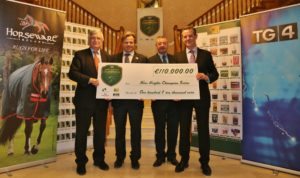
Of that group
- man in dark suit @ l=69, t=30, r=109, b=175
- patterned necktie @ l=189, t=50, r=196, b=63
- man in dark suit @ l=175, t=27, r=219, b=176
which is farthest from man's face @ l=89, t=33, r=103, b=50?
patterned necktie @ l=189, t=50, r=196, b=63

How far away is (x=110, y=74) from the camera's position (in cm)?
298

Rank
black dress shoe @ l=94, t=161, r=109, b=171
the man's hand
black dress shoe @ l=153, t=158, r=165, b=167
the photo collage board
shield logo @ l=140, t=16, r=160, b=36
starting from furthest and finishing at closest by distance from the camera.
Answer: shield logo @ l=140, t=16, r=160, b=36, the photo collage board, black dress shoe @ l=153, t=158, r=165, b=167, black dress shoe @ l=94, t=161, r=109, b=171, the man's hand

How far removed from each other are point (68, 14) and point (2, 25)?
3.72m

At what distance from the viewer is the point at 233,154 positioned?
146 inches

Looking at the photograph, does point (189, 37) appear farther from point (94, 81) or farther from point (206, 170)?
point (206, 170)

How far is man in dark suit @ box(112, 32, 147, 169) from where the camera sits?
3.05m

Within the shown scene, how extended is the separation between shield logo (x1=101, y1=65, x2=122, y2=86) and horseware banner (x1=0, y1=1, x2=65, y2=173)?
801 mm

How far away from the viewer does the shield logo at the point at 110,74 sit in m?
2.97

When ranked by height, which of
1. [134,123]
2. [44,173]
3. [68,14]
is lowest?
[44,173]

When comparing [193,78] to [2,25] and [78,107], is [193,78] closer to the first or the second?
[78,107]

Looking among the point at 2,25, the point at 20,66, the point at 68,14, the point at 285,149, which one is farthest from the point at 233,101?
the point at 68,14

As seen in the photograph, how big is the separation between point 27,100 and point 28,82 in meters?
0.20

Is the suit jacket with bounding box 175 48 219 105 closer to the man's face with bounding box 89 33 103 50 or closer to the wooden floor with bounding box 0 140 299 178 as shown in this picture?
the wooden floor with bounding box 0 140 299 178

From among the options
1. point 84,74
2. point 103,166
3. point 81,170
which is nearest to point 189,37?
point 84,74
